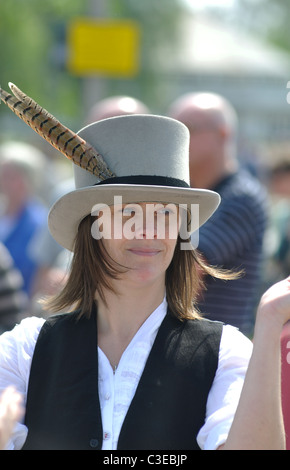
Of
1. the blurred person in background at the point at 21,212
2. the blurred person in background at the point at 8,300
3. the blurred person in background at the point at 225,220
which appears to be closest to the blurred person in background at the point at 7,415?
the blurred person in background at the point at 225,220

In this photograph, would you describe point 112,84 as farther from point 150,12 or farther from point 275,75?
point 275,75

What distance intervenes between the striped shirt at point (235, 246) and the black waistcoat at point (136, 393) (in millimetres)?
1436

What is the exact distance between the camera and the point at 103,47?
24.7 feet

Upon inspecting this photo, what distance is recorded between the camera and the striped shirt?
394 cm

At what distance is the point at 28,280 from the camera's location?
22.0ft

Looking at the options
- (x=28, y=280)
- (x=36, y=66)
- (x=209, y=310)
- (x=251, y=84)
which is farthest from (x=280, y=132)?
(x=209, y=310)

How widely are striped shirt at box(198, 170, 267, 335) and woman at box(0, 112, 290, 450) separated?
1240mm

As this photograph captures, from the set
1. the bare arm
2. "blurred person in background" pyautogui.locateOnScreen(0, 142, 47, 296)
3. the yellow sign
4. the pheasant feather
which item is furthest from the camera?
the yellow sign

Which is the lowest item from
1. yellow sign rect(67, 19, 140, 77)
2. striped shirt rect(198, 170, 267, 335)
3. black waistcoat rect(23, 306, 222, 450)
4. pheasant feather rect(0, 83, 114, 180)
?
black waistcoat rect(23, 306, 222, 450)

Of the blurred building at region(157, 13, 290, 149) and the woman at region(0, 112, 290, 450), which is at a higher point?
the blurred building at region(157, 13, 290, 149)

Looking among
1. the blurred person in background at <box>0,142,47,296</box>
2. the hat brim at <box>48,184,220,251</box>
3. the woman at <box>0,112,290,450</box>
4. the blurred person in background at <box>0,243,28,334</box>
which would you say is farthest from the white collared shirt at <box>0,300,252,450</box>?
the blurred person in background at <box>0,142,47,296</box>

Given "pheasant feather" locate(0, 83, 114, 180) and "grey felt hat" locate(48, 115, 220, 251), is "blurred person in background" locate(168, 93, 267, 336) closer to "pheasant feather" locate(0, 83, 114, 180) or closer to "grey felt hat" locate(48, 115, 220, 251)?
"grey felt hat" locate(48, 115, 220, 251)
